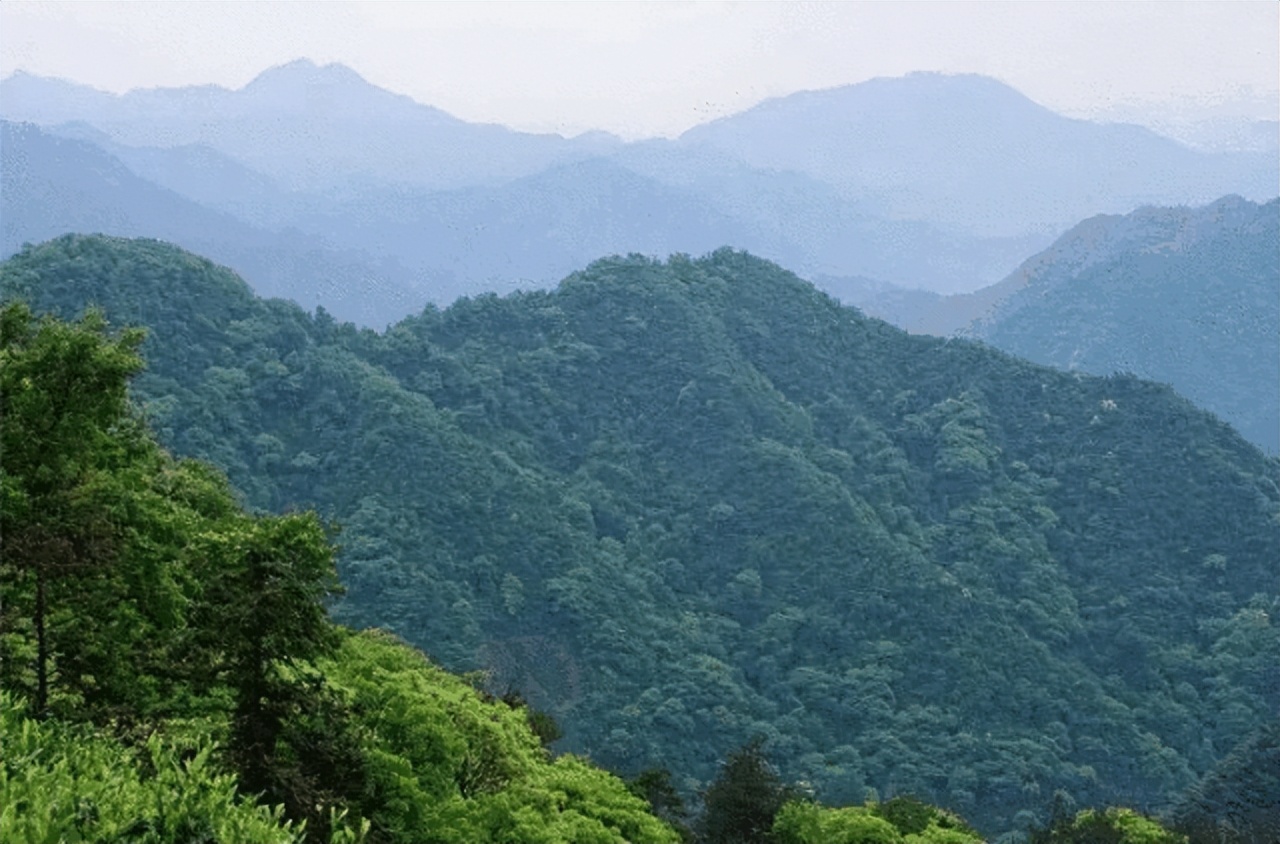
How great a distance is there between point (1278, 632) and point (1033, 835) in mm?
47912

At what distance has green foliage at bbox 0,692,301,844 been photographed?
357 inches

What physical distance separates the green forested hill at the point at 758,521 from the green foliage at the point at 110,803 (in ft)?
194

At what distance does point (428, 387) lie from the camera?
321ft

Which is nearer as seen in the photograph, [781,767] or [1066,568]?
[781,767]

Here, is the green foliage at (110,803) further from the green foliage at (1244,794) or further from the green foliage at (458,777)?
the green foliage at (1244,794)

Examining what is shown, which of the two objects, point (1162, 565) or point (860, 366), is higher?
point (860, 366)

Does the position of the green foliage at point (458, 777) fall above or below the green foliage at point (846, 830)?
above

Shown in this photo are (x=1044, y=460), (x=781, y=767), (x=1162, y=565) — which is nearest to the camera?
(x=781, y=767)

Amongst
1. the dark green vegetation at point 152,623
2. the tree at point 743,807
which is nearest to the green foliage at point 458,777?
the dark green vegetation at point 152,623

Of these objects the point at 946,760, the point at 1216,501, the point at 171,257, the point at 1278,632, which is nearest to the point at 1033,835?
the point at 946,760

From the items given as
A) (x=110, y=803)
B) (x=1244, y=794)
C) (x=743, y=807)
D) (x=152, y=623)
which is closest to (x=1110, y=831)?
(x=743, y=807)

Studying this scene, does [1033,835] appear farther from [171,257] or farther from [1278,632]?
[171,257]

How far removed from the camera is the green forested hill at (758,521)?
79.3m

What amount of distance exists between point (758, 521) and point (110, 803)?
89.9m
